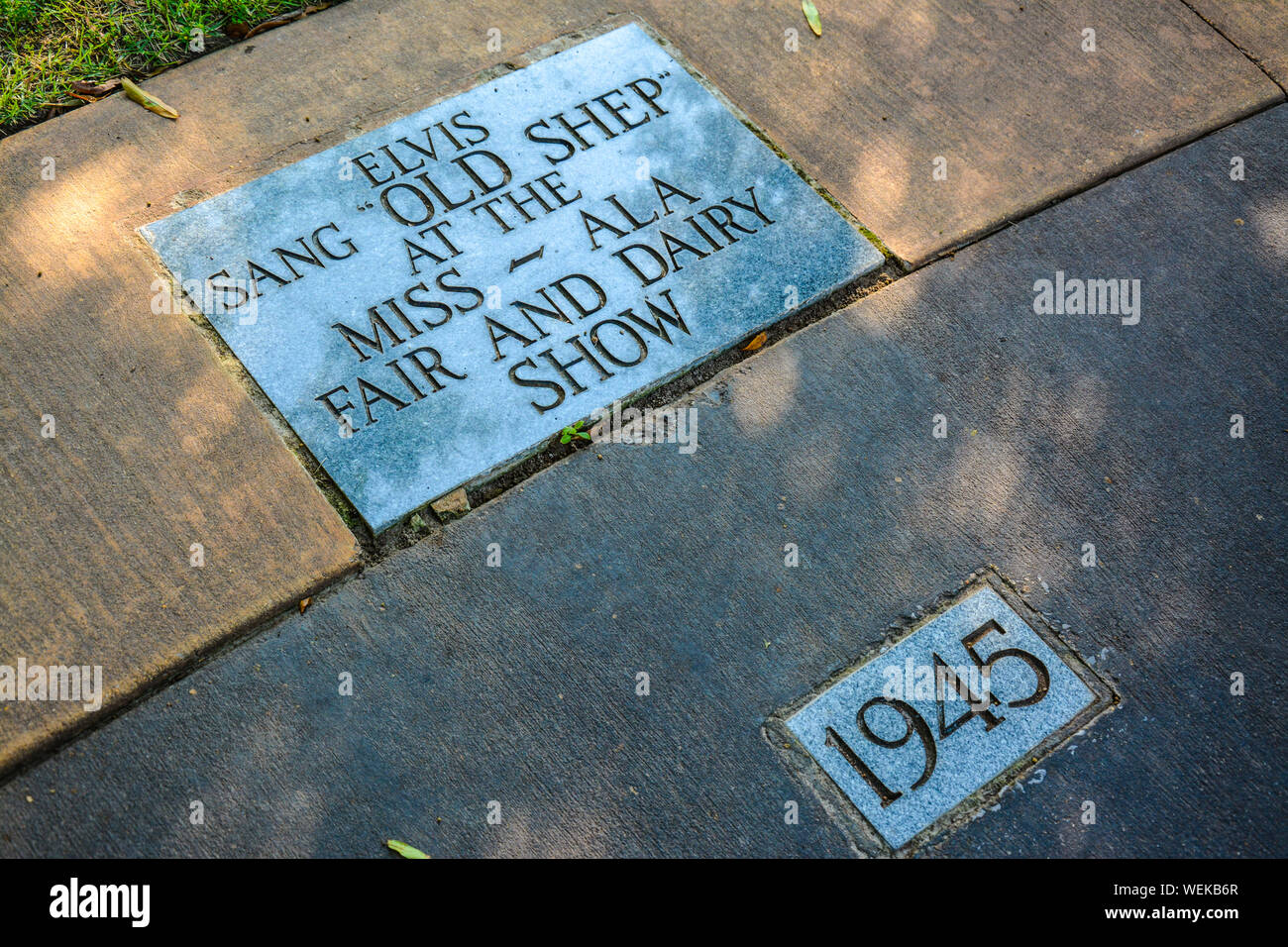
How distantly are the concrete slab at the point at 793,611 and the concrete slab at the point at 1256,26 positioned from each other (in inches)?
48.2

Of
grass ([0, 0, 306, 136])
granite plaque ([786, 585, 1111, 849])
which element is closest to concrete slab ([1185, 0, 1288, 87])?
granite plaque ([786, 585, 1111, 849])

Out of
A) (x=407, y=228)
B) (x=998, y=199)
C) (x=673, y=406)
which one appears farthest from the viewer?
(x=998, y=199)

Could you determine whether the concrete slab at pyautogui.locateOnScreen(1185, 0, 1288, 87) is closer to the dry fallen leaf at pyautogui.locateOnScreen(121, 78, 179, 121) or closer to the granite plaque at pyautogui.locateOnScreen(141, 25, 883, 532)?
the granite plaque at pyautogui.locateOnScreen(141, 25, 883, 532)

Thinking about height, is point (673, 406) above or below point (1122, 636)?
above

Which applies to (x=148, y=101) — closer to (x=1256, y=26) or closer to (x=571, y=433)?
(x=571, y=433)

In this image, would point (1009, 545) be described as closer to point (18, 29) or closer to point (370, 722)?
point (370, 722)

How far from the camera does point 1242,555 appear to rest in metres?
2.91

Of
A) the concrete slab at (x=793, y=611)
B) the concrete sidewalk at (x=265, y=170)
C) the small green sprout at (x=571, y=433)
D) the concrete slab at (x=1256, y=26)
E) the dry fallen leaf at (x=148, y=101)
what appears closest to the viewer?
the concrete slab at (x=793, y=611)

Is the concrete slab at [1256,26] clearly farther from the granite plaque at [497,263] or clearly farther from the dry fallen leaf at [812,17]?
the granite plaque at [497,263]

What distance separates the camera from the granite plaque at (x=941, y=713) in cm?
253

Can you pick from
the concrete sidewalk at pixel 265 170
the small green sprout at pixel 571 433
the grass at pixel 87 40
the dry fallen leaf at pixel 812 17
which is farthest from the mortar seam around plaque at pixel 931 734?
the grass at pixel 87 40

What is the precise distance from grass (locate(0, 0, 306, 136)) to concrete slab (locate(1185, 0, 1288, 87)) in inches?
162

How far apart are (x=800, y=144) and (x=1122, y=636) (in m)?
2.17
